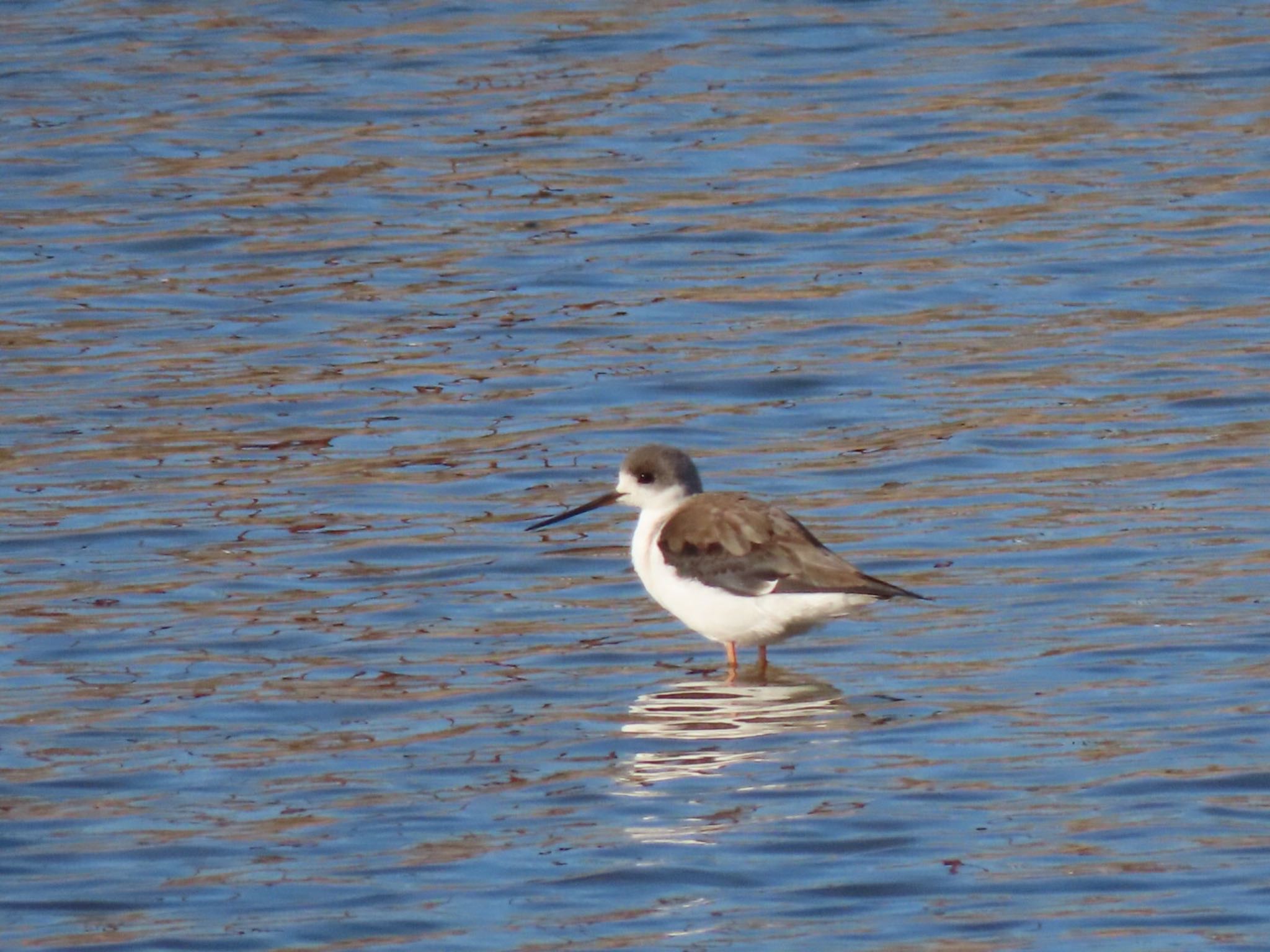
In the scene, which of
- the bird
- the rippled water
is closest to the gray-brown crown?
the bird

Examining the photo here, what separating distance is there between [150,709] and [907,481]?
4242mm

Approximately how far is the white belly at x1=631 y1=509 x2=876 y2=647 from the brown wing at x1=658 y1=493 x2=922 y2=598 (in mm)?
33

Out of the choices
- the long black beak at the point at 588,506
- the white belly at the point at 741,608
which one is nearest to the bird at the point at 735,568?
the white belly at the point at 741,608

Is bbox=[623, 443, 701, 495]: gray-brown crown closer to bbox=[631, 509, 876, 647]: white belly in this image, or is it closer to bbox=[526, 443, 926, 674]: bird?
bbox=[526, 443, 926, 674]: bird

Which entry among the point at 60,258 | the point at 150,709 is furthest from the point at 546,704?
the point at 60,258

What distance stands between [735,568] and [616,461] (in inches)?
105

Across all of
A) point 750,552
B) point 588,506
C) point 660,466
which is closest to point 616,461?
point 588,506

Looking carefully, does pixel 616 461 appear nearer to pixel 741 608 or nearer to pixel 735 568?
pixel 735 568

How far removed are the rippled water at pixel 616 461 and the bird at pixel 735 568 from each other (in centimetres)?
27

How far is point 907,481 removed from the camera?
12203mm

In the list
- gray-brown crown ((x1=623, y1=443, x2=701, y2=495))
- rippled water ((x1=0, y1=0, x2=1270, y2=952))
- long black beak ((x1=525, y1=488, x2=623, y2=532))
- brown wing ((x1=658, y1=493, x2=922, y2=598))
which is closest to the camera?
rippled water ((x1=0, y1=0, x2=1270, y2=952))

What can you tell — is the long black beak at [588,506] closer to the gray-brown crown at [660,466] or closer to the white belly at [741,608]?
the gray-brown crown at [660,466]

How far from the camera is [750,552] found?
1015 cm

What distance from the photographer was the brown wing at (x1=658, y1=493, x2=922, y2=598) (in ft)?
31.9
